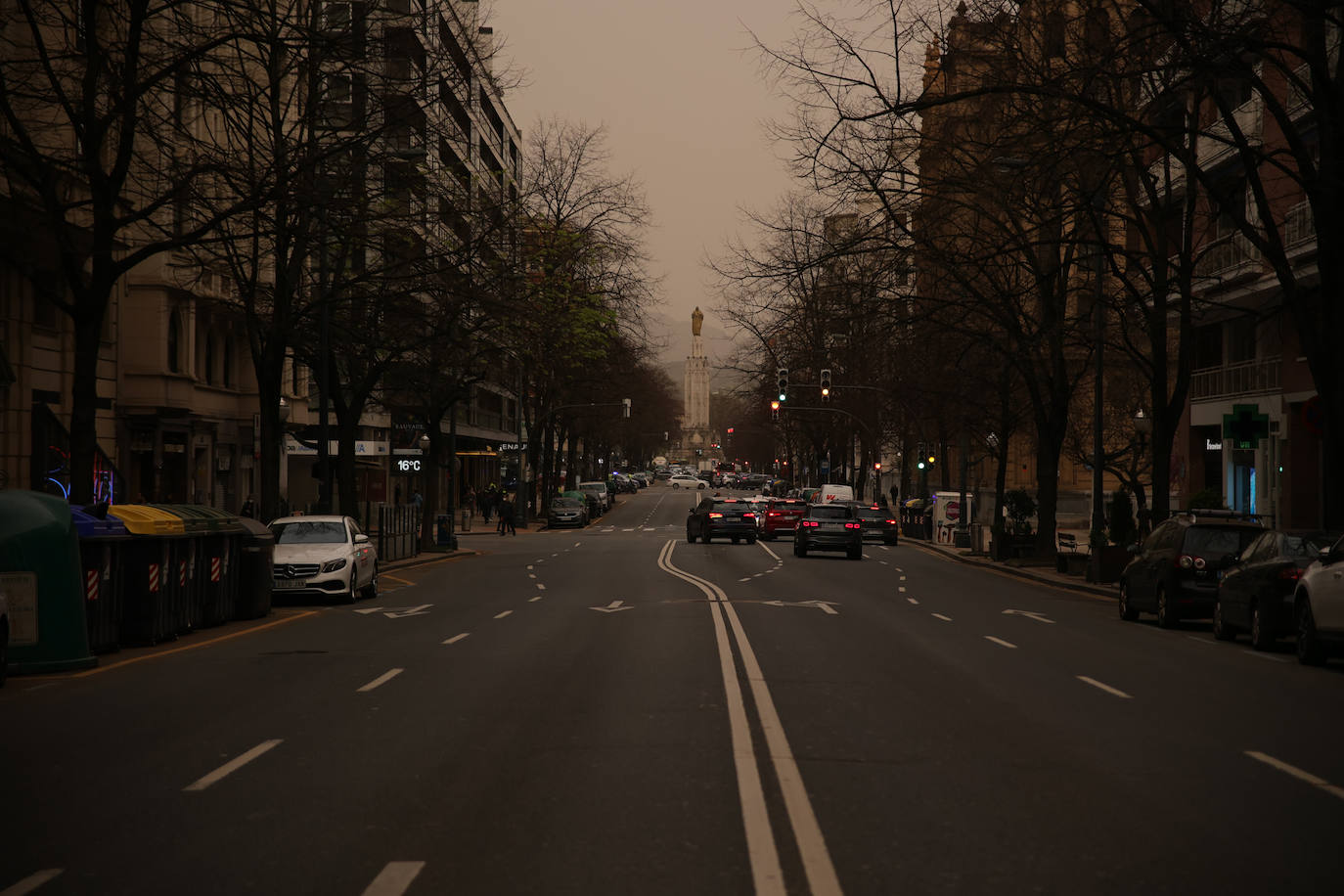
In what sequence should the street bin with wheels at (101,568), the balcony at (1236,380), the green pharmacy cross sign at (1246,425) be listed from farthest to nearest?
1. the balcony at (1236,380)
2. the green pharmacy cross sign at (1246,425)
3. the street bin with wheels at (101,568)

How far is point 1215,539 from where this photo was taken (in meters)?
22.5

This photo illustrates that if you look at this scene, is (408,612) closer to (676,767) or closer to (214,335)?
(676,767)

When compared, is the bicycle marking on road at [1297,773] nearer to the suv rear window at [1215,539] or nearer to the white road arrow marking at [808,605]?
the suv rear window at [1215,539]

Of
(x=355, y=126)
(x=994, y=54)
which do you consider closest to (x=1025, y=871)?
(x=355, y=126)

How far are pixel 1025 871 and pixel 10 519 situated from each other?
1155 centimetres

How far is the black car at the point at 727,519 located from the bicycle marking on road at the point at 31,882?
49.7 metres

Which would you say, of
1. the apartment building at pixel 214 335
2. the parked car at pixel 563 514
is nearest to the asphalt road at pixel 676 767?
the apartment building at pixel 214 335

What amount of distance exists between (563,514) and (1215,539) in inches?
2175

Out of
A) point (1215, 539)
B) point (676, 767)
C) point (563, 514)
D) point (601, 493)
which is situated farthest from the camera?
point (601, 493)

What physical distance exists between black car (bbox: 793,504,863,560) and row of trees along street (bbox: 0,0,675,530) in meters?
10.3

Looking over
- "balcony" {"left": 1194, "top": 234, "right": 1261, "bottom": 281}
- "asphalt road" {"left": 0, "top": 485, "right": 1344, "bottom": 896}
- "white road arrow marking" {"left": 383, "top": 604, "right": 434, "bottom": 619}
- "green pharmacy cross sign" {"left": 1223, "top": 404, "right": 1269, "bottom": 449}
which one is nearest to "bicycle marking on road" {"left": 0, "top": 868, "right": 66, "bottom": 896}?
"asphalt road" {"left": 0, "top": 485, "right": 1344, "bottom": 896}

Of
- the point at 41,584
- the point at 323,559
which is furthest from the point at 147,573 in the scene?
the point at 323,559

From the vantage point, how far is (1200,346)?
1837 inches

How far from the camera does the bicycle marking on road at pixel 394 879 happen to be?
6578 mm
